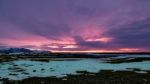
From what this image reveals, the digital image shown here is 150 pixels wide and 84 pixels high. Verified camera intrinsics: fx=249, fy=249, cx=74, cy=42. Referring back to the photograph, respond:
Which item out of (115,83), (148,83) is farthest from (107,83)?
(148,83)

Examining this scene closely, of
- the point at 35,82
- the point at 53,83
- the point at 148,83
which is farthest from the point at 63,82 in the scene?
the point at 148,83

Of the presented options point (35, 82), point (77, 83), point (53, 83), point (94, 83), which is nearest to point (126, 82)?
point (94, 83)

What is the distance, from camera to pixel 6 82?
2475 cm

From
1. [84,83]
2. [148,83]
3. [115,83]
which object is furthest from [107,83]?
[148,83]

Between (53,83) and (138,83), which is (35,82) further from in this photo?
(138,83)

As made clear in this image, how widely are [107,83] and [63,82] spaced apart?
4.42m

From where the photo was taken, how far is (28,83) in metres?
24.7

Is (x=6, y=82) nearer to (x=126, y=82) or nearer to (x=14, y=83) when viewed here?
(x=14, y=83)

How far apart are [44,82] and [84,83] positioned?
4.11 metres

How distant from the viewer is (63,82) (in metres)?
25.2

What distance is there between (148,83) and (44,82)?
10.3 metres

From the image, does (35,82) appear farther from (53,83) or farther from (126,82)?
(126,82)

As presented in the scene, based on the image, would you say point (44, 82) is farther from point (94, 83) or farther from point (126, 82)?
point (126, 82)

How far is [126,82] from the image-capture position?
2538cm
